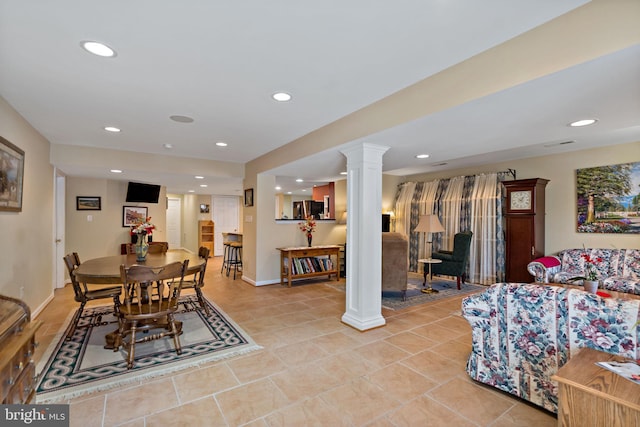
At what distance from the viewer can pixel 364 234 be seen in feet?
10.9

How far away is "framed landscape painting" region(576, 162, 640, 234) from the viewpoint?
4305mm

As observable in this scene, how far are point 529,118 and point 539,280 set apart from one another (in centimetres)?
311

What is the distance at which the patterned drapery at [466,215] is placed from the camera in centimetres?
564

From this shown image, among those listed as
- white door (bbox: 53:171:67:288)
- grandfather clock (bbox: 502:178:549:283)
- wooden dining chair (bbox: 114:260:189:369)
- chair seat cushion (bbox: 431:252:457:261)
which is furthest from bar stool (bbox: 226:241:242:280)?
grandfather clock (bbox: 502:178:549:283)

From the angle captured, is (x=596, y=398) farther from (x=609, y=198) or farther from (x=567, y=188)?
(x=567, y=188)

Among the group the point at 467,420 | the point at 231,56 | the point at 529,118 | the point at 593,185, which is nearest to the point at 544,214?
the point at 593,185

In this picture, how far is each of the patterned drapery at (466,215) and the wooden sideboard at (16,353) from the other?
627 centimetres

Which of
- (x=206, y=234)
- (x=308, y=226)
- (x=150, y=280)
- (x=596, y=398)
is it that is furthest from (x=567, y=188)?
(x=206, y=234)

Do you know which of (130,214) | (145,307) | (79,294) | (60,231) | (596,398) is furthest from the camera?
(130,214)

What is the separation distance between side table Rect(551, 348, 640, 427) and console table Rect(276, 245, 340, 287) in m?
4.30

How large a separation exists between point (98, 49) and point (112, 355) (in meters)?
2.54

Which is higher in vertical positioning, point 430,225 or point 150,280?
point 430,225

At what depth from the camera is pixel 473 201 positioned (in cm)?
596

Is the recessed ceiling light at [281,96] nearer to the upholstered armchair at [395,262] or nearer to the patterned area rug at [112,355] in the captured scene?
the patterned area rug at [112,355]
